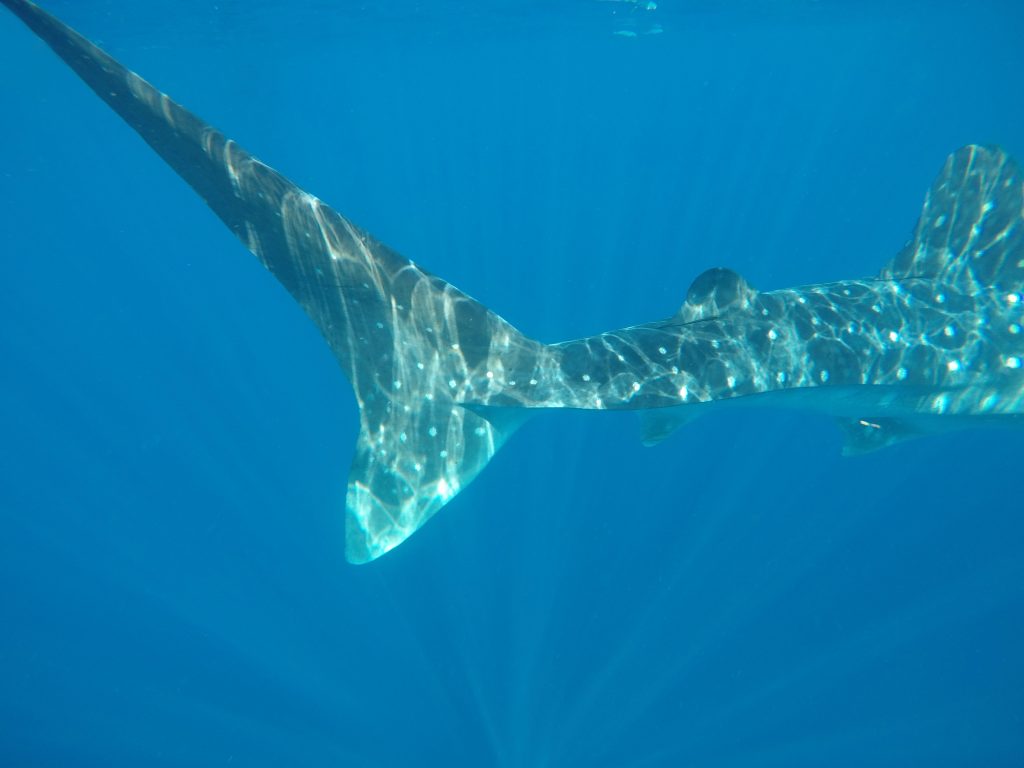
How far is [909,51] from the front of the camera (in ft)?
176

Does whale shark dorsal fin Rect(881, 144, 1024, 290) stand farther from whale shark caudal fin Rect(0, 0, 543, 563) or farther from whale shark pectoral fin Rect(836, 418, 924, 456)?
whale shark caudal fin Rect(0, 0, 543, 563)

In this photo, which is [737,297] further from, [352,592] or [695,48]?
[695,48]

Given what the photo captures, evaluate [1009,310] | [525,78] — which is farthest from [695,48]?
[1009,310]

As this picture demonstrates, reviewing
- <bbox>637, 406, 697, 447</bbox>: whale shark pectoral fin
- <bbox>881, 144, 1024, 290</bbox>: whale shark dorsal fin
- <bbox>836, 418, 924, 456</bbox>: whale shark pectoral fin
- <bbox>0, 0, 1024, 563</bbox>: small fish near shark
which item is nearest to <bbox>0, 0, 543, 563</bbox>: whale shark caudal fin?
<bbox>0, 0, 1024, 563</bbox>: small fish near shark

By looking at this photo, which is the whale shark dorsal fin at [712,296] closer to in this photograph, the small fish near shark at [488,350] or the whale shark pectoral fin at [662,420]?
the small fish near shark at [488,350]

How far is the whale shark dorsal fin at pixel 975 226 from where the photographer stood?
7223 mm

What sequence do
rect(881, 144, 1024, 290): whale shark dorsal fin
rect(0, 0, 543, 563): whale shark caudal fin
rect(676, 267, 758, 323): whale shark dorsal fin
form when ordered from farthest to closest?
rect(881, 144, 1024, 290): whale shark dorsal fin < rect(676, 267, 758, 323): whale shark dorsal fin < rect(0, 0, 543, 563): whale shark caudal fin

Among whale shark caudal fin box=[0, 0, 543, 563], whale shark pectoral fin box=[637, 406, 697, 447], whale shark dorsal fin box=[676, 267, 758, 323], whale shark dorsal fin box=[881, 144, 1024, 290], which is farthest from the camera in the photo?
whale shark dorsal fin box=[881, 144, 1024, 290]

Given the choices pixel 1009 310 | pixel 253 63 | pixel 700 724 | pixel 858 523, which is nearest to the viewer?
pixel 1009 310

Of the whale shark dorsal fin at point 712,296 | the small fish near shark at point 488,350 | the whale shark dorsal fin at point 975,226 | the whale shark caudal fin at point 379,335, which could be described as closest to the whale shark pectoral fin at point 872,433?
the small fish near shark at point 488,350

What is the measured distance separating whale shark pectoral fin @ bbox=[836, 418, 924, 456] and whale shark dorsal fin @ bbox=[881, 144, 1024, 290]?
171 centimetres

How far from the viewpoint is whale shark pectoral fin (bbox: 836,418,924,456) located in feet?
23.8

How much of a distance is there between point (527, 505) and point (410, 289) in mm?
9820

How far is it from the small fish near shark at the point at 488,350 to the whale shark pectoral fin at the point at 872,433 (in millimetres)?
319
